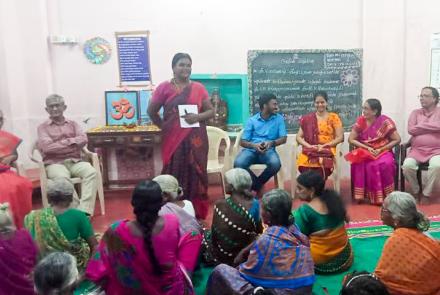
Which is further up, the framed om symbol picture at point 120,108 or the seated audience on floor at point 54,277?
the framed om symbol picture at point 120,108

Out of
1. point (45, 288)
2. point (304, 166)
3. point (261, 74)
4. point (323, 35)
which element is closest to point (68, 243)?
point (45, 288)

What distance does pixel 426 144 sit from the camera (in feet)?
16.0

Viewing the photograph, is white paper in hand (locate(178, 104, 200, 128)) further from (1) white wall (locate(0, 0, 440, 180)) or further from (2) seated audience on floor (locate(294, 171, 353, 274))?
(1) white wall (locate(0, 0, 440, 180))

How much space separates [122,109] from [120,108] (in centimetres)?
3

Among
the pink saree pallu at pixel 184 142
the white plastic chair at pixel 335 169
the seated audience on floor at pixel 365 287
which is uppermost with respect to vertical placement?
the pink saree pallu at pixel 184 142

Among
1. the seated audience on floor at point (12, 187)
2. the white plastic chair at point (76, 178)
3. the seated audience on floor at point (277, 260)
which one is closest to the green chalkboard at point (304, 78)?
the white plastic chair at point (76, 178)

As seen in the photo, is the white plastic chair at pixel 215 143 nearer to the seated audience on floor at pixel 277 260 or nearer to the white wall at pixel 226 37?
the white wall at pixel 226 37

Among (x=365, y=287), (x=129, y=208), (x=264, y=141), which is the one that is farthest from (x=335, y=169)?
(x=365, y=287)

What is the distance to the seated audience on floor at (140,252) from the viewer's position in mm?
2012

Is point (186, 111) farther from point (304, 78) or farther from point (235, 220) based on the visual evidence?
point (304, 78)

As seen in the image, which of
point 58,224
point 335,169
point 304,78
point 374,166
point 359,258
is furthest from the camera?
point 304,78

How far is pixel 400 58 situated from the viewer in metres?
5.71

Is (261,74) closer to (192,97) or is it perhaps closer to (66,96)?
(192,97)

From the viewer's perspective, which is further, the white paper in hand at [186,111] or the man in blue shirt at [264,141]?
the man in blue shirt at [264,141]
